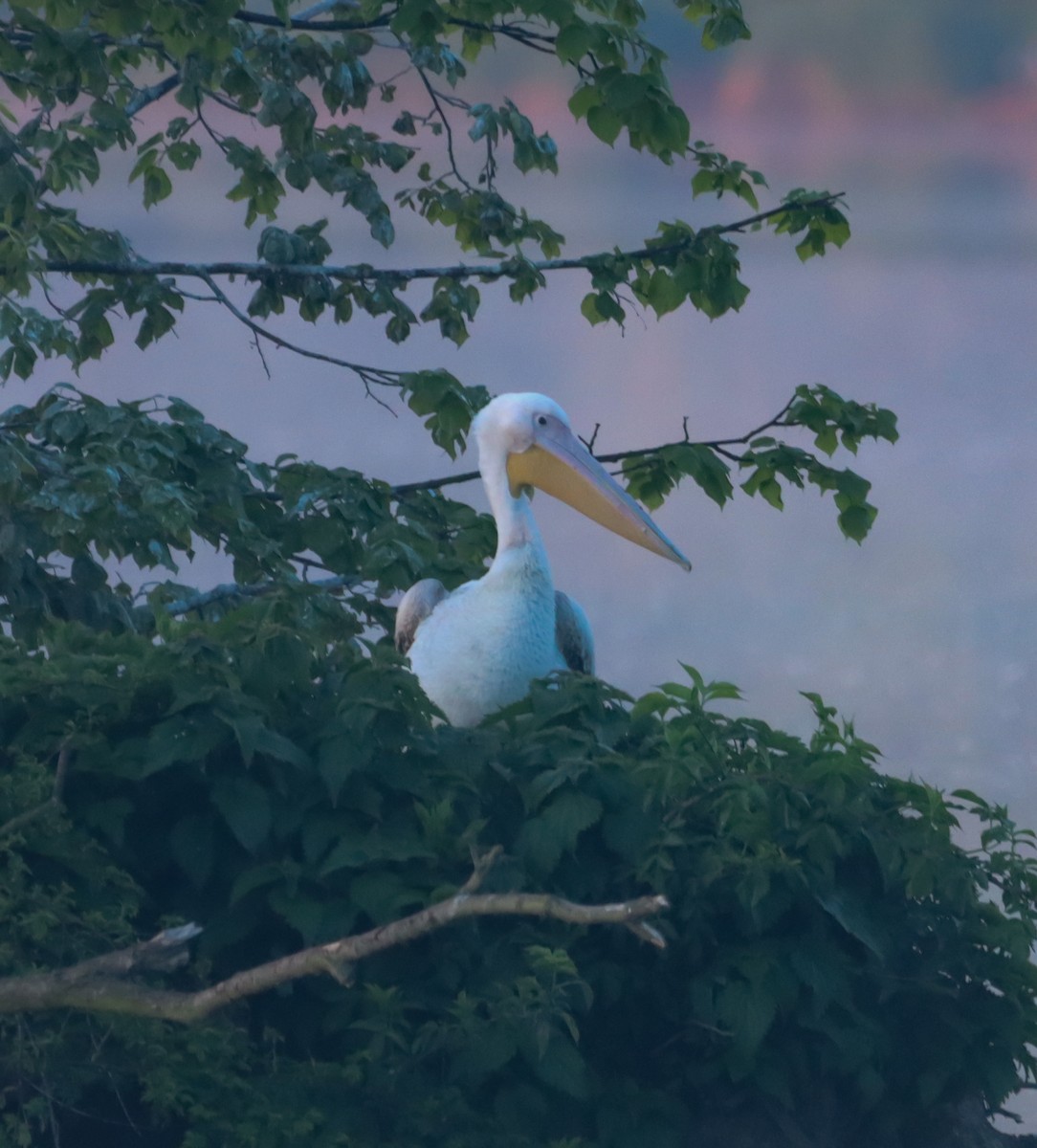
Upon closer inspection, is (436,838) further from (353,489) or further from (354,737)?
(353,489)

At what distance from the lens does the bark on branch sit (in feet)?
10.7

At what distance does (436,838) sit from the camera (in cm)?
507

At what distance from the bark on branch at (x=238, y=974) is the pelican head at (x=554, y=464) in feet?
11.6

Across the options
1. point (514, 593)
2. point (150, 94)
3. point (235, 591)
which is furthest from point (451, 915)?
point (150, 94)

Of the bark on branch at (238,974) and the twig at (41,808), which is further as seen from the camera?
the twig at (41,808)

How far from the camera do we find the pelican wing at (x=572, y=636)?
7.14 meters

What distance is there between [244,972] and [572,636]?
3572mm

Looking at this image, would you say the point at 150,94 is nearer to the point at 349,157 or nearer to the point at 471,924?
the point at 349,157

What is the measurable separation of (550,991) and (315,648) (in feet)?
4.84

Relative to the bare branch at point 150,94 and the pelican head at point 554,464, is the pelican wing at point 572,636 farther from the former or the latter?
the bare branch at point 150,94

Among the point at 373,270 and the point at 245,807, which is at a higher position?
the point at 373,270

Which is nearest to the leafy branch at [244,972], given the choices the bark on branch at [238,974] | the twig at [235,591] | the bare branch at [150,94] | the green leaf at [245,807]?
the bark on branch at [238,974]

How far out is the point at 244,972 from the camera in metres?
3.74

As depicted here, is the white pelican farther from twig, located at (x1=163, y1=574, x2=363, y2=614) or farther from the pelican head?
twig, located at (x1=163, y1=574, x2=363, y2=614)
